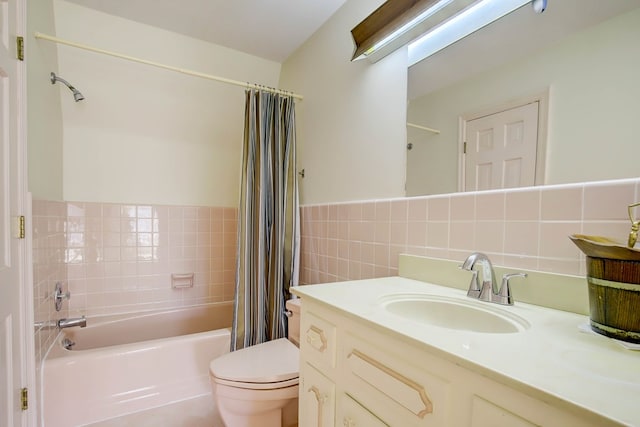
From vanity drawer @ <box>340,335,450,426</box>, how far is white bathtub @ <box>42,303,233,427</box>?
133 cm

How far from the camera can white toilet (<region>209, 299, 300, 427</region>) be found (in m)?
1.13

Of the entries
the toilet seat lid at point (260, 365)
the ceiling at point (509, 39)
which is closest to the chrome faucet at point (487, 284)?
the ceiling at point (509, 39)

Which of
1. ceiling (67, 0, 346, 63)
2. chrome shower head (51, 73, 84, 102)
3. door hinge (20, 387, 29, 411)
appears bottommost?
door hinge (20, 387, 29, 411)

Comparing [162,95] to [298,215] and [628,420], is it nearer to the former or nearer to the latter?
[298,215]

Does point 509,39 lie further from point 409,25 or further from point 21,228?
point 21,228

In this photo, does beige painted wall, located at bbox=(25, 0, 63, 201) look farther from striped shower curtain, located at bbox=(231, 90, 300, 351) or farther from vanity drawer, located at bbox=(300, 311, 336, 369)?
vanity drawer, located at bbox=(300, 311, 336, 369)

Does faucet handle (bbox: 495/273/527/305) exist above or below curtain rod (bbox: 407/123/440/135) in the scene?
below

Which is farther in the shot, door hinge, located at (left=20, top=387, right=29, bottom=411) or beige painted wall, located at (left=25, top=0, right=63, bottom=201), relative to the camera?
beige painted wall, located at (left=25, top=0, right=63, bottom=201)

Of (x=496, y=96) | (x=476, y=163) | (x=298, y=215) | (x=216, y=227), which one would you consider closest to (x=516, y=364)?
(x=476, y=163)

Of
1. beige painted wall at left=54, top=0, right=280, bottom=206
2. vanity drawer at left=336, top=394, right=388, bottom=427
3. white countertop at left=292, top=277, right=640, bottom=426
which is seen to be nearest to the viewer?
white countertop at left=292, top=277, right=640, bottom=426

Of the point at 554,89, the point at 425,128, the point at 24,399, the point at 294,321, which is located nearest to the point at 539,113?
the point at 554,89

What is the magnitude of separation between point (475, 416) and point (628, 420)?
19 cm

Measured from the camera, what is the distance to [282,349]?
4.62ft

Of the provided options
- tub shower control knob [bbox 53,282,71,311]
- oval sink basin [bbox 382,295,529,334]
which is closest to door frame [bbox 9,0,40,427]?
tub shower control knob [bbox 53,282,71,311]
